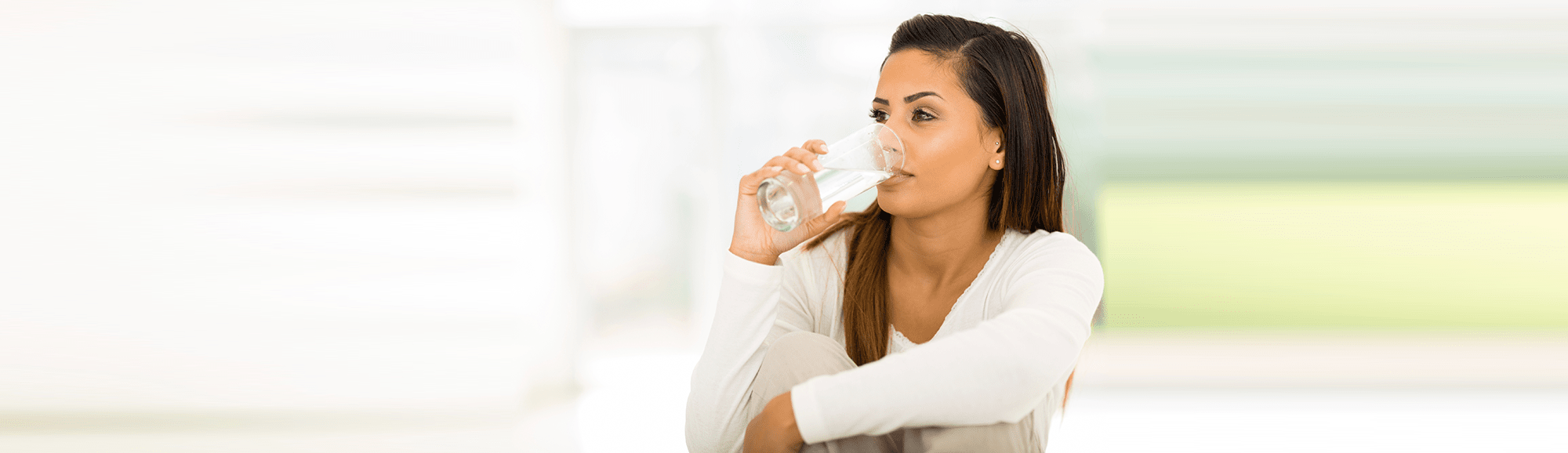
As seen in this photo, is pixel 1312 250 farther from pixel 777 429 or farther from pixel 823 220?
pixel 777 429

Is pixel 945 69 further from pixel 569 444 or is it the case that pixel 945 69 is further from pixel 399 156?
pixel 399 156

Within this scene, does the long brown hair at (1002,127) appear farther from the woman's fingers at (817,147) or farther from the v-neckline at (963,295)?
the woman's fingers at (817,147)

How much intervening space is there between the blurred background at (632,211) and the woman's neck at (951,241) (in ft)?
4.54

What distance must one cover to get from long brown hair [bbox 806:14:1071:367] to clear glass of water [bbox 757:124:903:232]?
0.50 ft

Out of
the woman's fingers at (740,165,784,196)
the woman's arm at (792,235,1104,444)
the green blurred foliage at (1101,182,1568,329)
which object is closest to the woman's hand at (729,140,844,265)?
the woman's fingers at (740,165,784,196)

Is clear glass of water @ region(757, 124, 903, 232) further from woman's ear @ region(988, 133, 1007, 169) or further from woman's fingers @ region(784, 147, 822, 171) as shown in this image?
woman's ear @ region(988, 133, 1007, 169)

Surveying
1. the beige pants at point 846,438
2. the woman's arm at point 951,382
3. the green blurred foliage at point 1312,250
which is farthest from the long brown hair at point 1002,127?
the green blurred foliage at point 1312,250

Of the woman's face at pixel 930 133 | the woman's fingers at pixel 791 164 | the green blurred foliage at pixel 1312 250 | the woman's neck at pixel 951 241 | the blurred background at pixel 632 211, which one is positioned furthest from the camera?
the green blurred foliage at pixel 1312 250

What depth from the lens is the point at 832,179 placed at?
1.16 m

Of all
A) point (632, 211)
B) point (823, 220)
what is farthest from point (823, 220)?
point (632, 211)

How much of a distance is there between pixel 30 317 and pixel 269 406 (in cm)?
73

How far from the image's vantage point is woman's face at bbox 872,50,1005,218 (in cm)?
124

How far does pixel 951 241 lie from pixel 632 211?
2220mm

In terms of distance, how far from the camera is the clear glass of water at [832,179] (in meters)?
1.13
